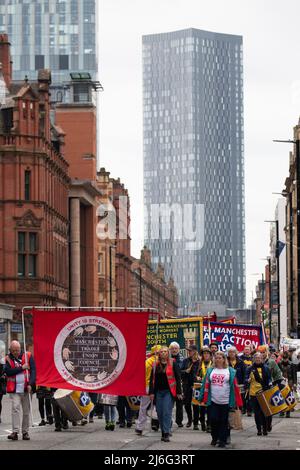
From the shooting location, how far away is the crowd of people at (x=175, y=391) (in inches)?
917

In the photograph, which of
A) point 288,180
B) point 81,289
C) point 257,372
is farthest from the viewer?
point 288,180

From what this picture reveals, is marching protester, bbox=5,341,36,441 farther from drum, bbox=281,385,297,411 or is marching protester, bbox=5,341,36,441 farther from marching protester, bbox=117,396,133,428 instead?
drum, bbox=281,385,297,411

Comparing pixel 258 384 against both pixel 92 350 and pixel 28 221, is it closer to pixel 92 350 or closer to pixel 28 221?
pixel 92 350

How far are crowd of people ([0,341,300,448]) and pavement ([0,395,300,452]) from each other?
0.89 feet

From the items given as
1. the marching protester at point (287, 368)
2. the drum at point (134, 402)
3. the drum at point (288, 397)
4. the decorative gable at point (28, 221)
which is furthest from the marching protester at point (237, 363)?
the decorative gable at point (28, 221)

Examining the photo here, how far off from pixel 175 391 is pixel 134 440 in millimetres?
1349

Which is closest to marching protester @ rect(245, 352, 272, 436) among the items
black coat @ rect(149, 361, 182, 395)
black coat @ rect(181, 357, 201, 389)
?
black coat @ rect(149, 361, 182, 395)

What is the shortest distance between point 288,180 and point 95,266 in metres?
30.2

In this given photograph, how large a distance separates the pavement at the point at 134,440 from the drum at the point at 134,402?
20.7 inches

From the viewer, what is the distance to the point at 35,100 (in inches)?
3068

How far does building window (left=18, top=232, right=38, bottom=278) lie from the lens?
7712 cm

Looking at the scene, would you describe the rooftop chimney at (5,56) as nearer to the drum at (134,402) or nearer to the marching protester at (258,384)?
the drum at (134,402)
